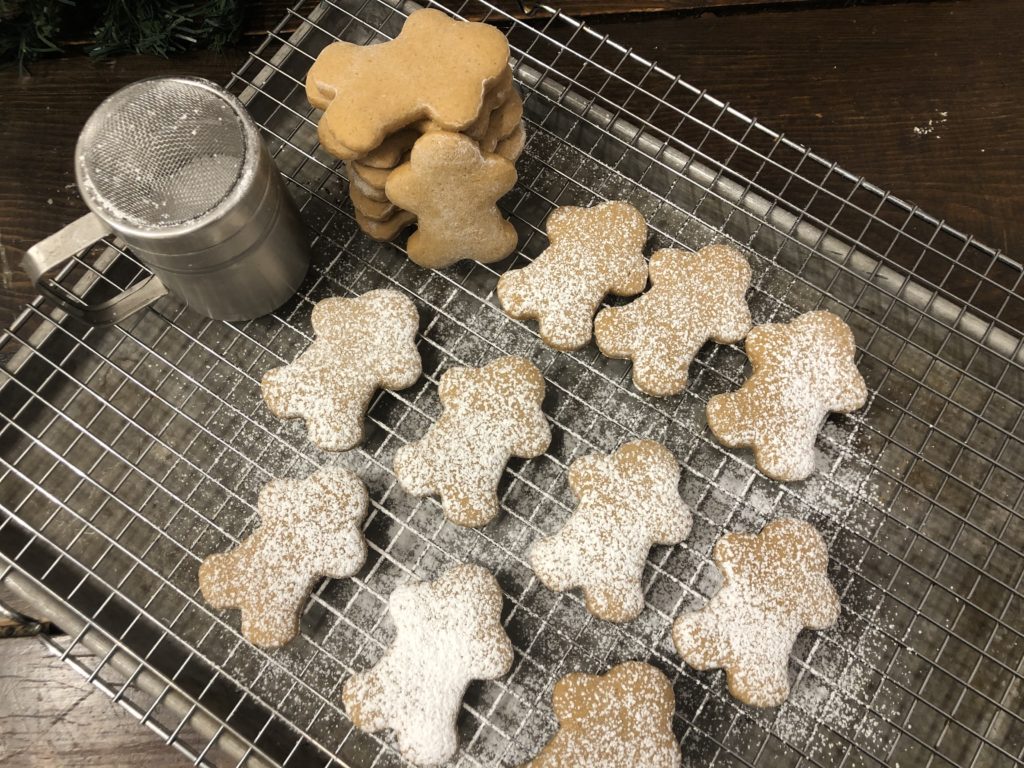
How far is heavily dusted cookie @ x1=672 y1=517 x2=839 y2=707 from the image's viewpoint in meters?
1.27

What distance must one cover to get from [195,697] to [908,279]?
4.59ft

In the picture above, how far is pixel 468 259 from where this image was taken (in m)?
1.50

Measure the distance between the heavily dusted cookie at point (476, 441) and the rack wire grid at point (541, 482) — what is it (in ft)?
Result: 0.27

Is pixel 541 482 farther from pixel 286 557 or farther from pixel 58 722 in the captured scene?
pixel 58 722

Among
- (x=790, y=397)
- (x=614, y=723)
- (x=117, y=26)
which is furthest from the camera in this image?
(x=117, y=26)

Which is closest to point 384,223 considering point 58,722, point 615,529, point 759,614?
point 615,529

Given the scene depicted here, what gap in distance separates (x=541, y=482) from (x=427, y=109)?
0.64 meters

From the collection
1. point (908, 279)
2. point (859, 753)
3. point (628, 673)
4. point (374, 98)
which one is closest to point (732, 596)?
point (628, 673)

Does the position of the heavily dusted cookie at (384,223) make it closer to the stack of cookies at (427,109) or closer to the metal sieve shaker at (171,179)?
the stack of cookies at (427,109)

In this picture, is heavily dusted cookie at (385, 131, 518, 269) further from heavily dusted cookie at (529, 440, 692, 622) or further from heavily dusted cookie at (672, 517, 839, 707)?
heavily dusted cookie at (672, 517, 839, 707)

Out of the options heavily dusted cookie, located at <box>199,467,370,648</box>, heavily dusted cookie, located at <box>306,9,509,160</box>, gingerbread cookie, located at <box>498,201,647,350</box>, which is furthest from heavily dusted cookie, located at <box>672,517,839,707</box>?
heavily dusted cookie, located at <box>306,9,509,160</box>

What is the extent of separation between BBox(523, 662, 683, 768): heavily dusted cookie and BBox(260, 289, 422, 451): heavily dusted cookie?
0.54 metres

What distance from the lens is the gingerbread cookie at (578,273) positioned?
4.60 feet

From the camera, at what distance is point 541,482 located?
141 centimetres
